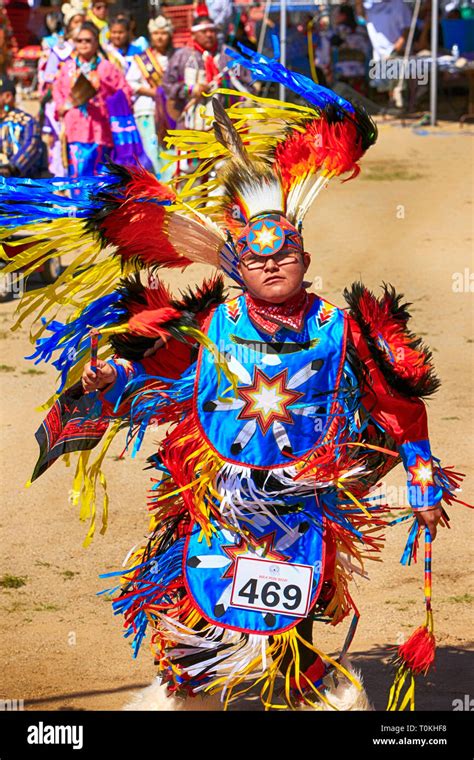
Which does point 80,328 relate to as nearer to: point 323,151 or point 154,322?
point 154,322

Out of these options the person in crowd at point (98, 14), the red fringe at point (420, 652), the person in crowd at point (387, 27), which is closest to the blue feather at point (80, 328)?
the red fringe at point (420, 652)

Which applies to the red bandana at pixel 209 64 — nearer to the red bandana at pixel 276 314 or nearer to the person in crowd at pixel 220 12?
the person in crowd at pixel 220 12

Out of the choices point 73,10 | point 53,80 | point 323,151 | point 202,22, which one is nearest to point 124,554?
point 323,151

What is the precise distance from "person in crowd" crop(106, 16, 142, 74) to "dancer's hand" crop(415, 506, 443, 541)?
8.74m

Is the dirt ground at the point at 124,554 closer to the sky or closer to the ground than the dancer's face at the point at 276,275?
closer to the ground

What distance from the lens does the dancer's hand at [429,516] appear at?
3.83 m

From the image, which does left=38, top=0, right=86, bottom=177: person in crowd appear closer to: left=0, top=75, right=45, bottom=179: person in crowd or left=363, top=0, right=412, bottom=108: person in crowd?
left=0, top=75, right=45, bottom=179: person in crowd

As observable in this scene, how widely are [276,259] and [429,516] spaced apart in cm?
92

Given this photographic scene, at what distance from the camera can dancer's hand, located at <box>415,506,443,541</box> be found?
3.83 metres

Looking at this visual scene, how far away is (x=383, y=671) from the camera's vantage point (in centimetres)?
465

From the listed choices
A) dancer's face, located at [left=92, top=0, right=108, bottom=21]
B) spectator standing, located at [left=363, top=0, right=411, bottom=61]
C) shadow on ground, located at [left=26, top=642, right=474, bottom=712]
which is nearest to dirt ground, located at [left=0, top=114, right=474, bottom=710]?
shadow on ground, located at [left=26, top=642, right=474, bottom=712]

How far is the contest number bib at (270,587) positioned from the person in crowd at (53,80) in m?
7.82

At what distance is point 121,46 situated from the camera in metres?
12.1

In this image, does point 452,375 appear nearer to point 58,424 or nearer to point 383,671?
point 383,671
